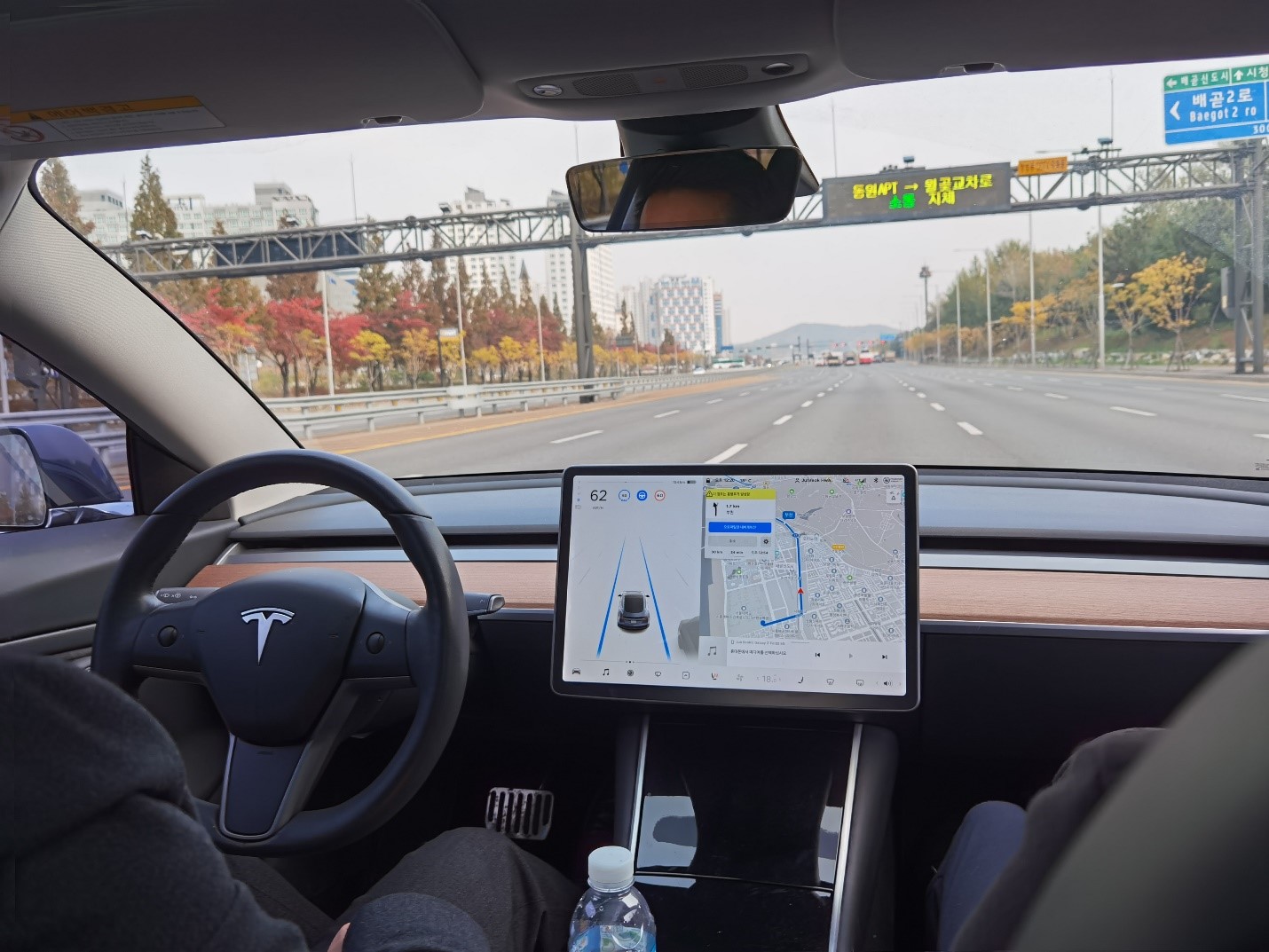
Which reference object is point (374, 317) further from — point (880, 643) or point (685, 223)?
point (880, 643)

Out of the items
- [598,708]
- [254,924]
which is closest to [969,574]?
[598,708]

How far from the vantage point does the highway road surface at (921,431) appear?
3529 mm

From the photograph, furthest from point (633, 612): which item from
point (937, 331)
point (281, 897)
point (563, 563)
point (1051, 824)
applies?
point (937, 331)

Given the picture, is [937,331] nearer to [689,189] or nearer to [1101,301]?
[1101,301]

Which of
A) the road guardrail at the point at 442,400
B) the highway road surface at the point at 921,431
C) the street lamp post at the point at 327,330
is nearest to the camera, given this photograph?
the highway road surface at the point at 921,431

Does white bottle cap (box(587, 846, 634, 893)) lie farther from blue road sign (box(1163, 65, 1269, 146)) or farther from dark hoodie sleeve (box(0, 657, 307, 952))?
blue road sign (box(1163, 65, 1269, 146))

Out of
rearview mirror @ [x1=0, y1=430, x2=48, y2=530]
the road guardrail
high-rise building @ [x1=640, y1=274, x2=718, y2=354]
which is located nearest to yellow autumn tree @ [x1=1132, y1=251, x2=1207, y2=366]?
high-rise building @ [x1=640, y1=274, x2=718, y2=354]

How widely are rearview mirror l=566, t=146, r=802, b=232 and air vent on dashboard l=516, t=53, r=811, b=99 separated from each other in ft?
0.94

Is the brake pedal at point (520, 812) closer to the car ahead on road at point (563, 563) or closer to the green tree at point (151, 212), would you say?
the car ahead on road at point (563, 563)

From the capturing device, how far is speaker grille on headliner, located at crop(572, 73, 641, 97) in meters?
2.20

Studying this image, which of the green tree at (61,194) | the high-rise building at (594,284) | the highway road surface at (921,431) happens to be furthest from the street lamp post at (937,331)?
the green tree at (61,194)

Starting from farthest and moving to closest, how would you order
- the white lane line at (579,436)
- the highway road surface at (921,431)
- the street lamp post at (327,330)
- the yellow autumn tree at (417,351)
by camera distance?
the white lane line at (579,436), the yellow autumn tree at (417,351), the street lamp post at (327,330), the highway road surface at (921,431)

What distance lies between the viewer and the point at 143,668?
203 centimetres

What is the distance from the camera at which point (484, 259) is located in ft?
14.4
